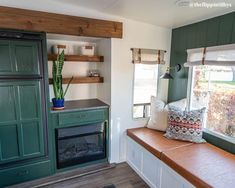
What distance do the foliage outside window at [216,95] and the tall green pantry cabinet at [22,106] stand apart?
220cm

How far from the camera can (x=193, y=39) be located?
2.46 meters

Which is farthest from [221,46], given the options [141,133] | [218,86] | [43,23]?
[43,23]

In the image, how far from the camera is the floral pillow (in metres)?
2.18

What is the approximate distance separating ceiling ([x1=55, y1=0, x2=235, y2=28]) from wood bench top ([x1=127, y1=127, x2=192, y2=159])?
169cm

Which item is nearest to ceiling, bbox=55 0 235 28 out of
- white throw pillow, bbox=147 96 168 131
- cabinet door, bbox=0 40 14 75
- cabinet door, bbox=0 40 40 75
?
cabinet door, bbox=0 40 40 75

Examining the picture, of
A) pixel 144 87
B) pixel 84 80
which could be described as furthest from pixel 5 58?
pixel 144 87

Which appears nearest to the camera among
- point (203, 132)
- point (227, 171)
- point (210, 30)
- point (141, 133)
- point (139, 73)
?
point (227, 171)

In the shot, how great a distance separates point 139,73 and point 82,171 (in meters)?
1.78

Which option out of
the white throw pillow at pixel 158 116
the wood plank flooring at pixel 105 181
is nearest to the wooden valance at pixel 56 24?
the white throw pillow at pixel 158 116

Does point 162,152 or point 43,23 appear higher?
point 43,23

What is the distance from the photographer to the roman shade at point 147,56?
257 cm

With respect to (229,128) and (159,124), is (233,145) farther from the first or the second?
(159,124)

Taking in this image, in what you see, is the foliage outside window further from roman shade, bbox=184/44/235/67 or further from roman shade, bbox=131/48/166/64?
roman shade, bbox=131/48/166/64

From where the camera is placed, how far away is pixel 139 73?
Result: 8.93 feet
